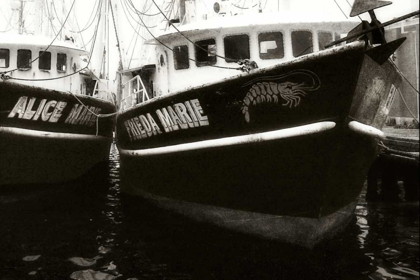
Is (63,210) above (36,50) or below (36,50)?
below

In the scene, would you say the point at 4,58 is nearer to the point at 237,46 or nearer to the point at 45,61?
the point at 45,61

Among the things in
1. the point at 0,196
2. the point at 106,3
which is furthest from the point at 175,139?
the point at 106,3

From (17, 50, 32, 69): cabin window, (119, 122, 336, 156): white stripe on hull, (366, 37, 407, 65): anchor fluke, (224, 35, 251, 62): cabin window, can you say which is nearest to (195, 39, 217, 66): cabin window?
(224, 35, 251, 62): cabin window

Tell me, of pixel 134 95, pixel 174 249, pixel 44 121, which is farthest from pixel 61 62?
pixel 174 249

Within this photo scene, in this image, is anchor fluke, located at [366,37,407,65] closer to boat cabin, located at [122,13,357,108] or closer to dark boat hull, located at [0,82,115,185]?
boat cabin, located at [122,13,357,108]

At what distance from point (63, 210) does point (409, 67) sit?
11.2 meters

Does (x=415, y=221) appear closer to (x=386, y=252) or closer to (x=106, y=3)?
(x=386, y=252)

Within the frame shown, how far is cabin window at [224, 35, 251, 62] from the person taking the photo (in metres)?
7.00

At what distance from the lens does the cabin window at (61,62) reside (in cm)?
1113

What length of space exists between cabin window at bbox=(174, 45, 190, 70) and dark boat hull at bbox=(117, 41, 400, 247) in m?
1.68

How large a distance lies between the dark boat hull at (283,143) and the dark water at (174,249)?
0.34m

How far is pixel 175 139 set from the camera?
624 centimetres

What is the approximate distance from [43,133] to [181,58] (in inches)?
145

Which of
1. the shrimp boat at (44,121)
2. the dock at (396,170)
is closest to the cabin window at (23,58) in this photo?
the shrimp boat at (44,121)
